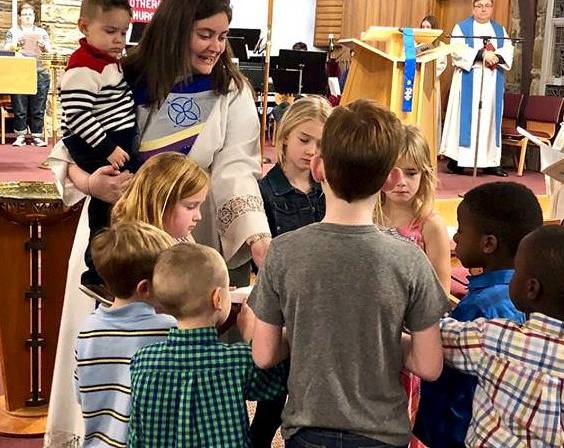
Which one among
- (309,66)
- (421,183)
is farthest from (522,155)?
(421,183)

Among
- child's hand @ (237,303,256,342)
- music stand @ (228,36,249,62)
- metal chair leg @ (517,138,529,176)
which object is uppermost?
music stand @ (228,36,249,62)

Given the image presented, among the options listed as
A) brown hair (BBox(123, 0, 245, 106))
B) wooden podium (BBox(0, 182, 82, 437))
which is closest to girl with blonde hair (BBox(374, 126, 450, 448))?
brown hair (BBox(123, 0, 245, 106))

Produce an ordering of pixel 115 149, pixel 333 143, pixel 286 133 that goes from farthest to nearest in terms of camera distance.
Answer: pixel 286 133 < pixel 115 149 < pixel 333 143

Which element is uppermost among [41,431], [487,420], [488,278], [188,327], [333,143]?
[333,143]

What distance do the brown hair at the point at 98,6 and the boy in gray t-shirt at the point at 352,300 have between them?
1.07 m

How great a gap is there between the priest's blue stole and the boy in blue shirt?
772 cm

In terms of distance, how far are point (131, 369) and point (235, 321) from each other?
0.30 metres

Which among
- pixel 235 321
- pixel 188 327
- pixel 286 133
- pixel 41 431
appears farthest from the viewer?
pixel 41 431

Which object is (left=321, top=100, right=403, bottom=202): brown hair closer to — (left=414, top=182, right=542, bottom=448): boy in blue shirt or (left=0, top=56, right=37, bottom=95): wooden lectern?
(left=414, top=182, right=542, bottom=448): boy in blue shirt

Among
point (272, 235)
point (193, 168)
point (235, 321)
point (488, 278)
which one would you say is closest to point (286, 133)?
point (272, 235)

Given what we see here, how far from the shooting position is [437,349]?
159 cm

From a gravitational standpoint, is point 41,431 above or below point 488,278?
below

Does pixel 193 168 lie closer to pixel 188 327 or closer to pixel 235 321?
pixel 235 321

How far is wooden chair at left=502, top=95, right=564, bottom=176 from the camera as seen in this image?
9.07m
